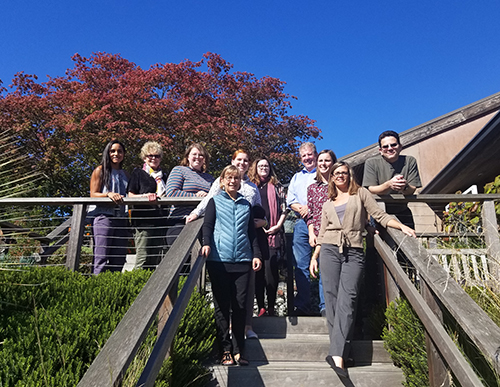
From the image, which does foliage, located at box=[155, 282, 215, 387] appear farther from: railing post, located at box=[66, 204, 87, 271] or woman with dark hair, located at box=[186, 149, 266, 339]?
railing post, located at box=[66, 204, 87, 271]

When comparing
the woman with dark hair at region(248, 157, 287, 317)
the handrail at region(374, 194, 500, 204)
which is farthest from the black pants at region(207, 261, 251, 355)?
the handrail at region(374, 194, 500, 204)

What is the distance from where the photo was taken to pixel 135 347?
5.81 feet

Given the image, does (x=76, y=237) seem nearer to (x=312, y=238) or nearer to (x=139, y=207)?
(x=139, y=207)

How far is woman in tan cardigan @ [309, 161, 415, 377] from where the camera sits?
3189 mm

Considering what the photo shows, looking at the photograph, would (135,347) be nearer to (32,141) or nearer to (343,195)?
(343,195)

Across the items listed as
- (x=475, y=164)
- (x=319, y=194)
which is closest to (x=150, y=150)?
(x=319, y=194)

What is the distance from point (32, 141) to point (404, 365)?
12880 mm

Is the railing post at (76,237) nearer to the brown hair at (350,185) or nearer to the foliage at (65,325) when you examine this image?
the foliage at (65,325)

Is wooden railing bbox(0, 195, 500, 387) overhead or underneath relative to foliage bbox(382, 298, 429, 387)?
overhead

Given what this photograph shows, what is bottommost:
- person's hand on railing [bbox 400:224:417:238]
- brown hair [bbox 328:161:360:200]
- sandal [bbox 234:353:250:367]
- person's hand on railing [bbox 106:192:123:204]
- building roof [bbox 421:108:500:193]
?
sandal [bbox 234:353:250:367]

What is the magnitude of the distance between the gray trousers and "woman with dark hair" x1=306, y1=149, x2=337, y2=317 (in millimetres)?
569

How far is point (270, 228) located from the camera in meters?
4.52


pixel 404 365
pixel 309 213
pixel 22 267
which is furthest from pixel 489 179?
pixel 22 267

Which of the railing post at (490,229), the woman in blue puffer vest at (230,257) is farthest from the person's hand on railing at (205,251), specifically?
the railing post at (490,229)
